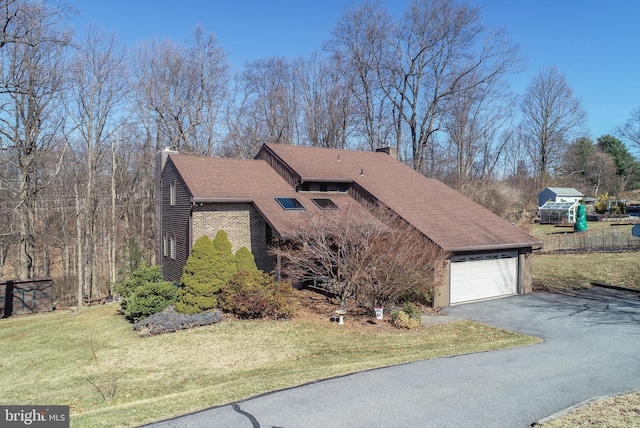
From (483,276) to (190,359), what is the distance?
12136mm

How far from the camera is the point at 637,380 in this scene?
345 inches

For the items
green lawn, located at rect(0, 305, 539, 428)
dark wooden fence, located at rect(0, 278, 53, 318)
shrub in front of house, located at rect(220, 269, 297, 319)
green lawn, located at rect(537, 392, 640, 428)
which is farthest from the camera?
dark wooden fence, located at rect(0, 278, 53, 318)

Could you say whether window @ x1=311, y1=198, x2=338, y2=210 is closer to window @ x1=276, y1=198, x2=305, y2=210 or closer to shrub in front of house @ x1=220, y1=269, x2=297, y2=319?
window @ x1=276, y1=198, x2=305, y2=210

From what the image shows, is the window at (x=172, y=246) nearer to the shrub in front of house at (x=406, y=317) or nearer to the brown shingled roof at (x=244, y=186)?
the brown shingled roof at (x=244, y=186)

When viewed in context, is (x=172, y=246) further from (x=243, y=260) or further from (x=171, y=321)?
(x=171, y=321)

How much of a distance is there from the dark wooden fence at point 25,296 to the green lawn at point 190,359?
222 inches

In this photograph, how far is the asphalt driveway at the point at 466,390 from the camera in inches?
264

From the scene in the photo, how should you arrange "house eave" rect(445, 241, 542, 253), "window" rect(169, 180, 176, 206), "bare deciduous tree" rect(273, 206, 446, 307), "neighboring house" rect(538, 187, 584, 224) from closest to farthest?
"bare deciduous tree" rect(273, 206, 446, 307), "house eave" rect(445, 241, 542, 253), "window" rect(169, 180, 176, 206), "neighboring house" rect(538, 187, 584, 224)

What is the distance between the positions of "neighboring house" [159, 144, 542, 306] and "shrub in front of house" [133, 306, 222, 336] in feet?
13.3

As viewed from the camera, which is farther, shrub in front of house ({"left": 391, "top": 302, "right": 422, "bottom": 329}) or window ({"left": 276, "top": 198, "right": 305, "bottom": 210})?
window ({"left": 276, "top": 198, "right": 305, "bottom": 210})

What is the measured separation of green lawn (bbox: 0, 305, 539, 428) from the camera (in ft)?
26.6

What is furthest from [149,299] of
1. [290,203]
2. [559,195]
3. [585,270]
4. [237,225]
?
[559,195]

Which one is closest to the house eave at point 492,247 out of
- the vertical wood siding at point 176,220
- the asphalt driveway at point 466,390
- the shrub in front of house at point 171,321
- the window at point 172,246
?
the asphalt driveway at point 466,390

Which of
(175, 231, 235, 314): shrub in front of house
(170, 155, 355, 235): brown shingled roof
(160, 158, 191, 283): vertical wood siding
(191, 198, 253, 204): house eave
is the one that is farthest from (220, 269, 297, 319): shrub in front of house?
(160, 158, 191, 283): vertical wood siding
